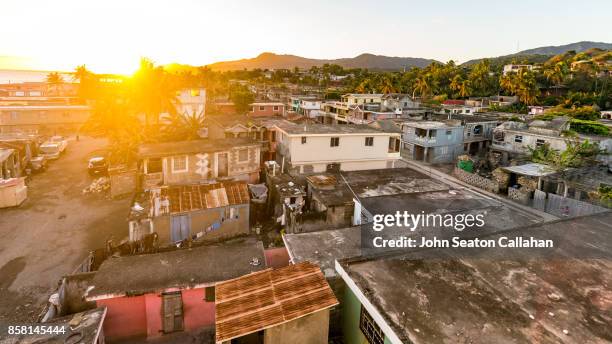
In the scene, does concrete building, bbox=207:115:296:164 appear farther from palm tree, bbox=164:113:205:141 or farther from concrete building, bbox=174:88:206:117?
concrete building, bbox=174:88:206:117

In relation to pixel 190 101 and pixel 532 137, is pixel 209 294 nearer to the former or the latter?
pixel 190 101

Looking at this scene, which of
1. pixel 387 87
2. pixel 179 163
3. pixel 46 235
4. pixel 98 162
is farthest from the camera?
pixel 387 87

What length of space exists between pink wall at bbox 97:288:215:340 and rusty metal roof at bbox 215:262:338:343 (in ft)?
11.0

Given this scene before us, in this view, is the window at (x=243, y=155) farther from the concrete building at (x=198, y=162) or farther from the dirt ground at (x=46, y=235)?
the dirt ground at (x=46, y=235)

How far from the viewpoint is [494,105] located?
72625mm

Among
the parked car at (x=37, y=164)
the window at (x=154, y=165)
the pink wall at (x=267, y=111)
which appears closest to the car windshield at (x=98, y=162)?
the parked car at (x=37, y=164)

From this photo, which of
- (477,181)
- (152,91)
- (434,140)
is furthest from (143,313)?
(434,140)

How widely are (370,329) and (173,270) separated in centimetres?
771

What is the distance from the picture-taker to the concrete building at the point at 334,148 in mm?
27172

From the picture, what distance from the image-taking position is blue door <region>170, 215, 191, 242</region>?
17875mm

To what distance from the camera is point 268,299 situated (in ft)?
27.6

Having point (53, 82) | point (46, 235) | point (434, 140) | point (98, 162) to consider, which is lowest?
point (46, 235)

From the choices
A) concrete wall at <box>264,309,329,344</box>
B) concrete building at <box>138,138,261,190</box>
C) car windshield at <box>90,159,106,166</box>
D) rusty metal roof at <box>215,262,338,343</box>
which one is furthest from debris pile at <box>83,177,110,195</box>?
concrete wall at <box>264,309,329,344</box>

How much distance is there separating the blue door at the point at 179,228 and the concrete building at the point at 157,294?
5.12 m
